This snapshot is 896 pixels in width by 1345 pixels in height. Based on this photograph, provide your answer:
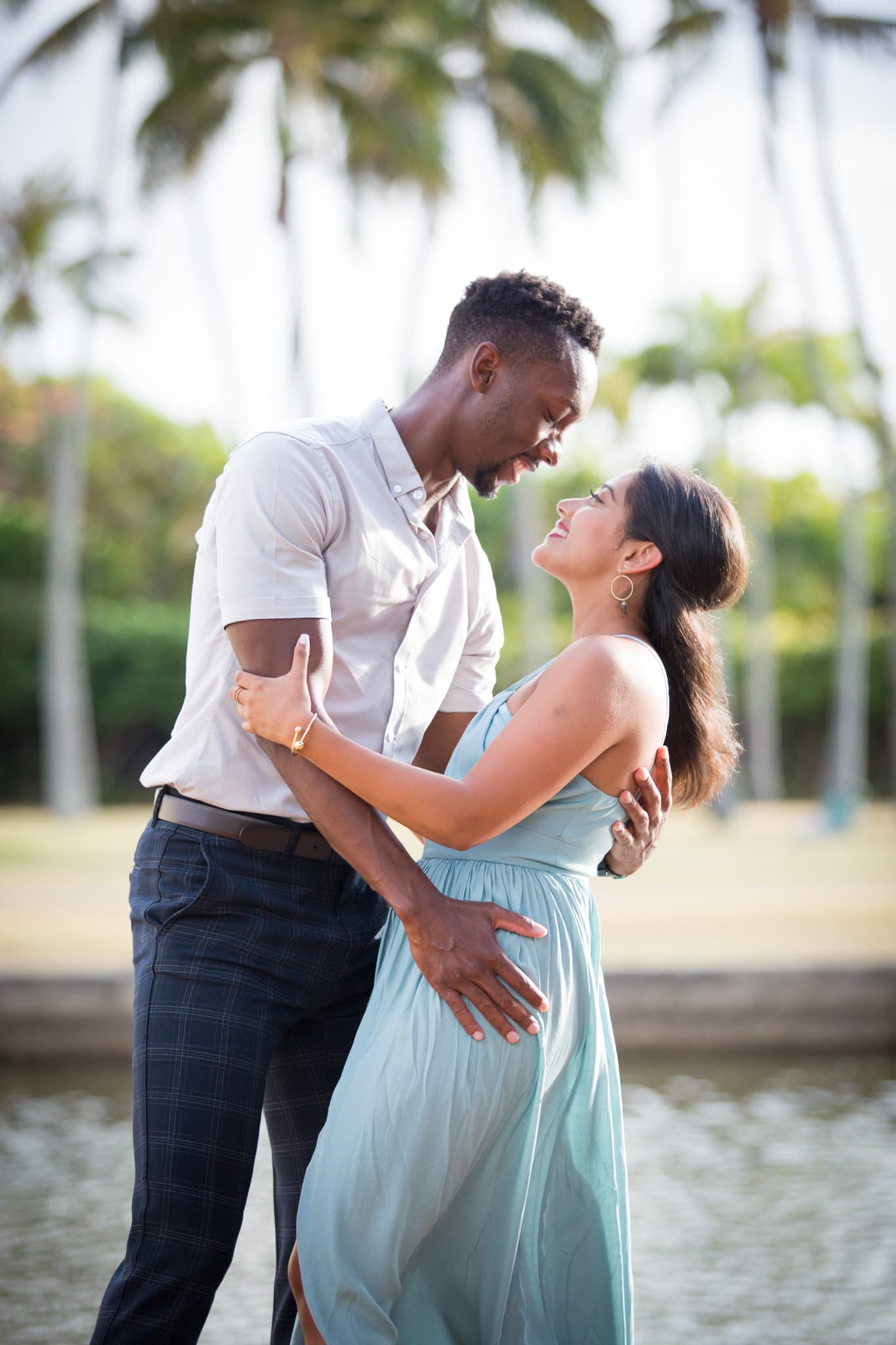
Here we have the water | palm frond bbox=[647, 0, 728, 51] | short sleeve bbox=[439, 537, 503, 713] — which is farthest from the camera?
palm frond bbox=[647, 0, 728, 51]

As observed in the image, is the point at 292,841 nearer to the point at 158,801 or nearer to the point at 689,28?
the point at 158,801

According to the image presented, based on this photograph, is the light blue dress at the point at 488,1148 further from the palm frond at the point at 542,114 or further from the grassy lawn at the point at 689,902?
the palm frond at the point at 542,114

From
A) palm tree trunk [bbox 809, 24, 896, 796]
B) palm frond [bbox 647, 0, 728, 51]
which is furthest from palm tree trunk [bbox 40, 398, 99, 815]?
palm tree trunk [bbox 809, 24, 896, 796]

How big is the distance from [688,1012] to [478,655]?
12.3ft

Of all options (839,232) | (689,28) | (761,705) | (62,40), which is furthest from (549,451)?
(761,705)

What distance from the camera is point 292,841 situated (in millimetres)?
2570

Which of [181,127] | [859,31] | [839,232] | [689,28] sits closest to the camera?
[839,232]

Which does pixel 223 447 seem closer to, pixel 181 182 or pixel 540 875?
pixel 181 182

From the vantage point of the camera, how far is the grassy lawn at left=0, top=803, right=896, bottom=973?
8000 millimetres

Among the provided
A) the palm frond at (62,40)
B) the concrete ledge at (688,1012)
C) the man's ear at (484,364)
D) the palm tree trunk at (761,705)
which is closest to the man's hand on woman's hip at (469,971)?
the man's ear at (484,364)

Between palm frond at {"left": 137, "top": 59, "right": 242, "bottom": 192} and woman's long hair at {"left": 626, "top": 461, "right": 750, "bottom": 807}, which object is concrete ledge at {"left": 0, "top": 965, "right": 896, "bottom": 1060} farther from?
palm frond at {"left": 137, "top": 59, "right": 242, "bottom": 192}

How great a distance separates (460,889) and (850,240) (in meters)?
20.0

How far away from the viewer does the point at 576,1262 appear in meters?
2.57

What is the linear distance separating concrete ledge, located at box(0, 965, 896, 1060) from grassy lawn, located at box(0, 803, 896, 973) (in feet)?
0.49
